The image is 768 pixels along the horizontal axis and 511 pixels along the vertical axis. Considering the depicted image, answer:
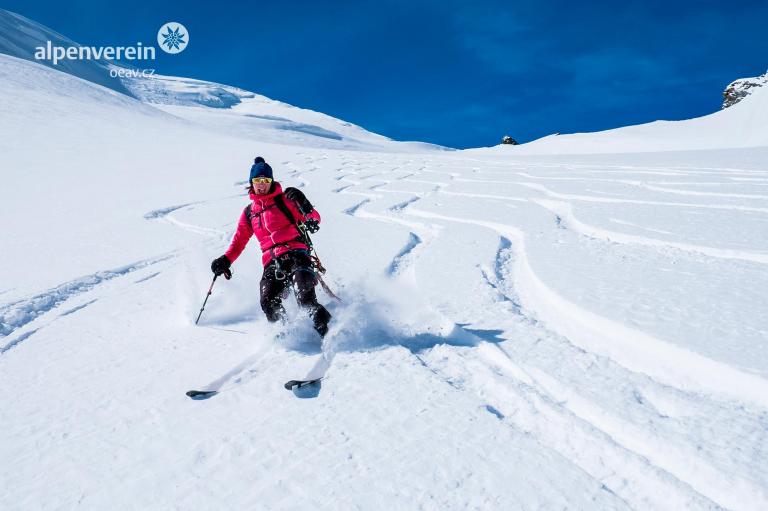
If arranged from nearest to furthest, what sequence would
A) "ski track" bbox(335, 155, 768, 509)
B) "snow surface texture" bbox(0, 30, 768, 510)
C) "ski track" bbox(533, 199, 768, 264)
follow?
"ski track" bbox(335, 155, 768, 509), "snow surface texture" bbox(0, 30, 768, 510), "ski track" bbox(533, 199, 768, 264)

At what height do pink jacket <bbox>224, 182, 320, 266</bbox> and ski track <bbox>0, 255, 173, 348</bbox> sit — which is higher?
pink jacket <bbox>224, 182, 320, 266</bbox>

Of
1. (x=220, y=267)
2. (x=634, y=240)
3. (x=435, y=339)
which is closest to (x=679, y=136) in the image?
(x=634, y=240)

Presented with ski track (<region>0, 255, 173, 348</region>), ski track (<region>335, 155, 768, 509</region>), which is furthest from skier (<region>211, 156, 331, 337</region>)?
ski track (<region>0, 255, 173, 348</region>)

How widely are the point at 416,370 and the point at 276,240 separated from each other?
1.88m

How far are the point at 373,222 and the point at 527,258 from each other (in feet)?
10.5

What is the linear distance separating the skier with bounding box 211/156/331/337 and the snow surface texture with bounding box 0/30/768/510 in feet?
0.97

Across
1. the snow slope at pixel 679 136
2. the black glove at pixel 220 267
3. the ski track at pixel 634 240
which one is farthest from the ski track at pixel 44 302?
the snow slope at pixel 679 136

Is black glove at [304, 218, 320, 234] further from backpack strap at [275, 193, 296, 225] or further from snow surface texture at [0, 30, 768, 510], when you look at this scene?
snow surface texture at [0, 30, 768, 510]

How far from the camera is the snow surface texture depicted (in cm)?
183

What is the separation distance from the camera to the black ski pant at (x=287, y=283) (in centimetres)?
344

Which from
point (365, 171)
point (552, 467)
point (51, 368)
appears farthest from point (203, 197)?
point (552, 467)

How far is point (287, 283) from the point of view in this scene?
12.3 ft

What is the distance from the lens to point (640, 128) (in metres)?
36.8

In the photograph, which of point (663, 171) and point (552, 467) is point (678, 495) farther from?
point (663, 171)
